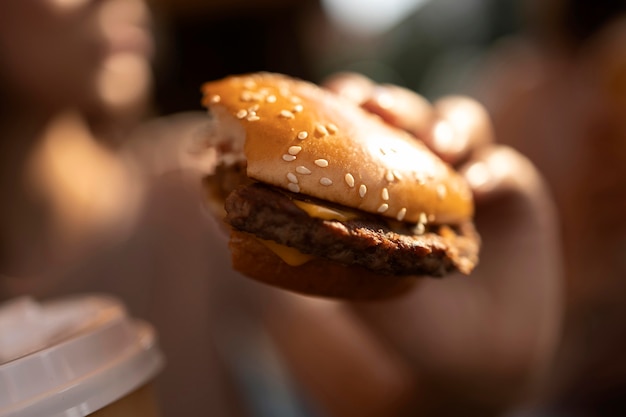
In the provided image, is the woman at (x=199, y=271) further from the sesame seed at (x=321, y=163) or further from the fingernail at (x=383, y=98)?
the sesame seed at (x=321, y=163)

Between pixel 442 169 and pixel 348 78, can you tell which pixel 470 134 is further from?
pixel 442 169

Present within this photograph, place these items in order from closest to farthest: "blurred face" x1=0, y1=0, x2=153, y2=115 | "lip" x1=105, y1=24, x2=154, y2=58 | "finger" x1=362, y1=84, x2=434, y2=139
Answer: "finger" x1=362, y1=84, x2=434, y2=139 → "blurred face" x1=0, y1=0, x2=153, y2=115 → "lip" x1=105, y1=24, x2=154, y2=58

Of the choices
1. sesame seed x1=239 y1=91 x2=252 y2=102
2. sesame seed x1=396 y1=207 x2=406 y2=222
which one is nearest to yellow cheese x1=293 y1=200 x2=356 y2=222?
sesame seed x1=396 y1=207 x2=406 y2=222

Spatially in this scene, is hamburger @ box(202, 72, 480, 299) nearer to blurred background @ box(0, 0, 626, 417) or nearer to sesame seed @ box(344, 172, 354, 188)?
sesame seed @ box(344, 172, 354, 188)

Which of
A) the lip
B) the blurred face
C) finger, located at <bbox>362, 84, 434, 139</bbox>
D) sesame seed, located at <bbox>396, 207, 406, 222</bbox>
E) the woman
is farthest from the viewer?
the lip

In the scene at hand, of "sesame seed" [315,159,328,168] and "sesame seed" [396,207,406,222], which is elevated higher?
"sesame seed" [315,159,328,168]

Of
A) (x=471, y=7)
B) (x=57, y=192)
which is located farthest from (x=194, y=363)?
(x=471, y=7)

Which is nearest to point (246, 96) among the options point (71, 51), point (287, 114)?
point (287, 114)
